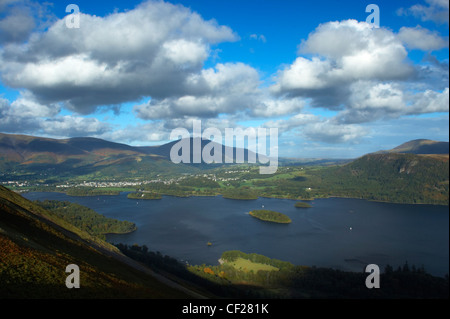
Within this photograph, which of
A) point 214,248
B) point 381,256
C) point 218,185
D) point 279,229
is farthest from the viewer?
point 218,185

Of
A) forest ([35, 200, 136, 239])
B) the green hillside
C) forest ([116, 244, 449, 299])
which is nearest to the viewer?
the green hillside

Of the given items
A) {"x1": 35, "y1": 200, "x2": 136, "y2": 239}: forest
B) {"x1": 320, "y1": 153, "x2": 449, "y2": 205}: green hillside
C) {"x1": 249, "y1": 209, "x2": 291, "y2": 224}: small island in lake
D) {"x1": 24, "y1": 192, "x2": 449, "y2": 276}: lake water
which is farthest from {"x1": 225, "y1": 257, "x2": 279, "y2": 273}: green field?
{"x1": 35, "y1": 200, "x2": 136, "y2": 239}: forest

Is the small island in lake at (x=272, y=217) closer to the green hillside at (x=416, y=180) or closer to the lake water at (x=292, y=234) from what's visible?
the lake water at (x=292, y=234)

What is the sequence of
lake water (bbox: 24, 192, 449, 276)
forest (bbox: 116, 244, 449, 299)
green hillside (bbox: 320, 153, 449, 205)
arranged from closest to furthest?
green hillside (bbox: 320, 153, 449, 205), forest (bbox: 116, 244, 449, 299), lake water (bbox: 24, 192, 449, 276)

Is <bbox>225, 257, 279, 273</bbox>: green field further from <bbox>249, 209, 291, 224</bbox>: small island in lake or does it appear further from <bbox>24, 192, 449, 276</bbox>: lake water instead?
<bbox>249, 209, 291, 224</bbox>: small island in lake

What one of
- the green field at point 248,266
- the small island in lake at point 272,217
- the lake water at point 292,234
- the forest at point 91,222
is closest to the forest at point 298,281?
the green field at point 248,266
